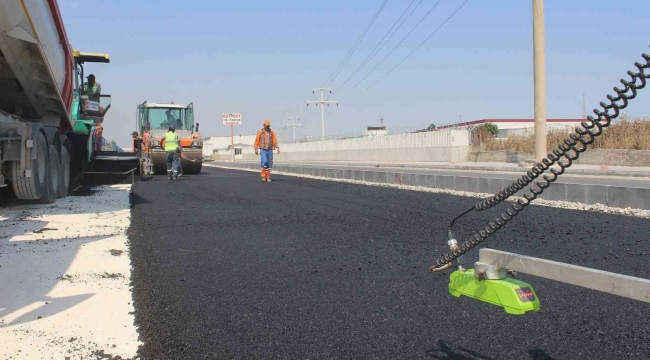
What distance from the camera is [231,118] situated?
219ft

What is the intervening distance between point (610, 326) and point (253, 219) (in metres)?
5.05

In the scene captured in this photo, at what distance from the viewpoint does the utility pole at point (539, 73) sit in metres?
19.1

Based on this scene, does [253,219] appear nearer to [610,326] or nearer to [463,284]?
[610,326]

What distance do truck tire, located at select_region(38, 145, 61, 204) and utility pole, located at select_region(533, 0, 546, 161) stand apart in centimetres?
1506

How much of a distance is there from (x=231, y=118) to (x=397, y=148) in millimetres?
33858

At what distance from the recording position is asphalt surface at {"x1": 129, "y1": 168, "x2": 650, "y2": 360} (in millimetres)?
3051

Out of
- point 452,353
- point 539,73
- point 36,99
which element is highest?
point 539,73

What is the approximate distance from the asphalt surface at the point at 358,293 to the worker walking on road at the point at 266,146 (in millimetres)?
7638

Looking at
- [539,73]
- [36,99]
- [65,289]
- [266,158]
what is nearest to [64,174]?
[36,99]

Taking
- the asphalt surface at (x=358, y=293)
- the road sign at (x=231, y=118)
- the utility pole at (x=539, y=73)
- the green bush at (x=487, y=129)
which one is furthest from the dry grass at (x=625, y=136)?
the road sign at (x=231, y=118)

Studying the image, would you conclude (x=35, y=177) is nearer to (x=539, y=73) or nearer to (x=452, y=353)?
(x=452, y=353)

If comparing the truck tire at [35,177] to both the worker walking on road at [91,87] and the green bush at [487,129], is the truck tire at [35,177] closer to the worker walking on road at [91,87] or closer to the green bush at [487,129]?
the worker walking on road at [91,87]

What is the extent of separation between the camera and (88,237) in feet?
19.7

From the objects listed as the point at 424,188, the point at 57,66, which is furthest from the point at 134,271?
the point at 424,188
